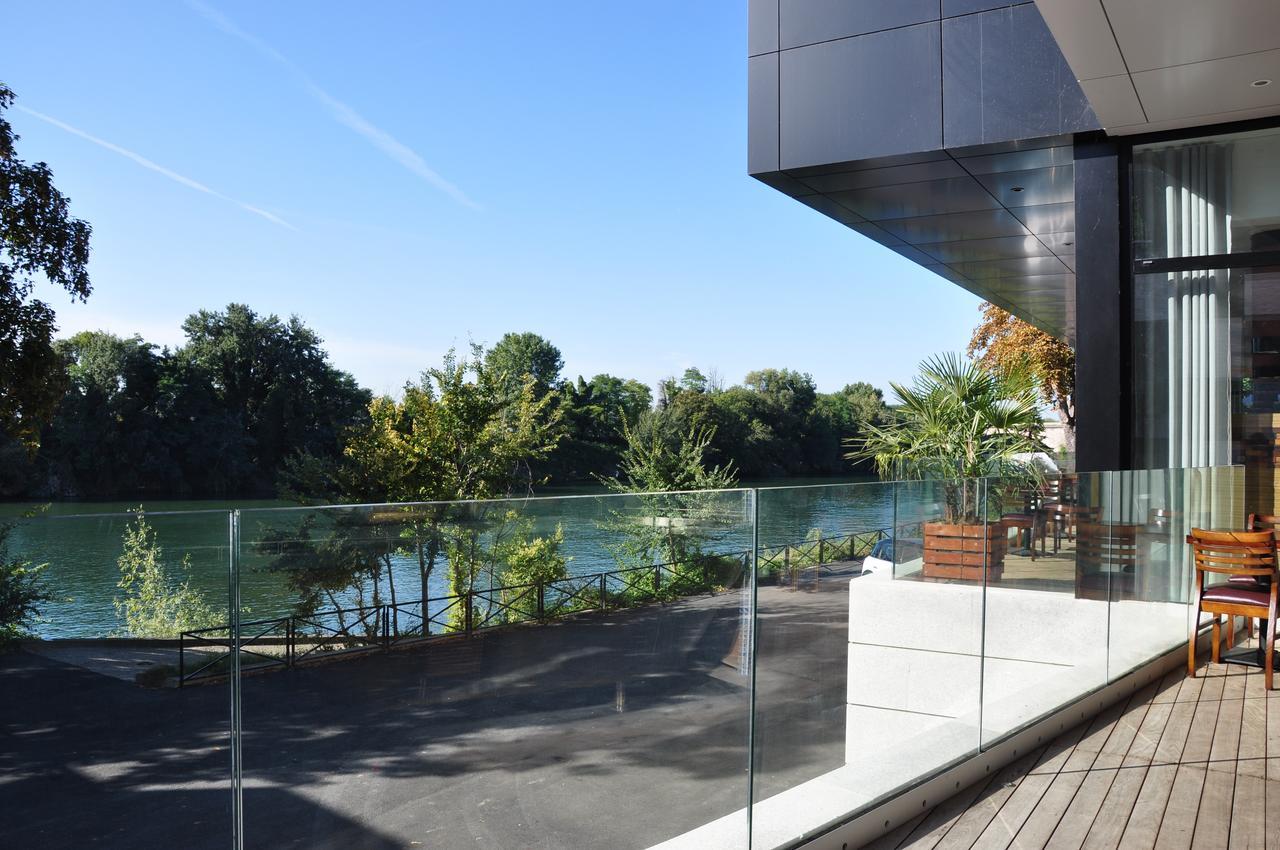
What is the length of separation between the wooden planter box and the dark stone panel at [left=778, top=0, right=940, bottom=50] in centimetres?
Answer: 410

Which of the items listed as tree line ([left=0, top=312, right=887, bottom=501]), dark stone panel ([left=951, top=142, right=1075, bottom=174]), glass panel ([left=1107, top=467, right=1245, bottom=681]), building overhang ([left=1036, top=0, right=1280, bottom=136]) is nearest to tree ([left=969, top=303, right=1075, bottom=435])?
tree line ([left=0, top=312, right=887, bottom=501])

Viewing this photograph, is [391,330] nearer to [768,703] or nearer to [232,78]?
[232,78]

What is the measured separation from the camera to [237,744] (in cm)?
183

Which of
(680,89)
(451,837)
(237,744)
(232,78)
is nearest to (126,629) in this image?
(237,744)

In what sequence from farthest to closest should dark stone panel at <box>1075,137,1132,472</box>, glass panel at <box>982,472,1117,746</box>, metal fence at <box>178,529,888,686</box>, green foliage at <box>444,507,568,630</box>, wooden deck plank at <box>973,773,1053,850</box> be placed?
dark stone panel at <box>1075,137,1132,472</box>, glass panel at <box>982,472,1117,746</box>, wooden deck plank at <box>973,773,1053,850</box>, green foliage at <box>444,507,568,630</box>, metal fence at <box>178,529,888,686</box>

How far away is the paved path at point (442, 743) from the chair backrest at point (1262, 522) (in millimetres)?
4539

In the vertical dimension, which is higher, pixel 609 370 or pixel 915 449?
pixel 609 370

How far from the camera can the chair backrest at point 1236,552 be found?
519cm

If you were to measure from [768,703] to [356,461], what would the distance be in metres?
15.9

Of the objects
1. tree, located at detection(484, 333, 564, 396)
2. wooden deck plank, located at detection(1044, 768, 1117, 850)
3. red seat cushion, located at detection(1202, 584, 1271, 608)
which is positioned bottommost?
wooden deck plank, located at detection(1044, 768, 1117, 850)

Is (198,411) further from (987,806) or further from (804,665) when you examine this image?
(987,806)

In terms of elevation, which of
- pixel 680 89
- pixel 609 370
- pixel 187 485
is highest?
pixel 680 89

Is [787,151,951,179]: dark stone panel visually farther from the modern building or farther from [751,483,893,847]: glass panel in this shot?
[751,483,893,847]: glass panel

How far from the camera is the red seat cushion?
5.22m
